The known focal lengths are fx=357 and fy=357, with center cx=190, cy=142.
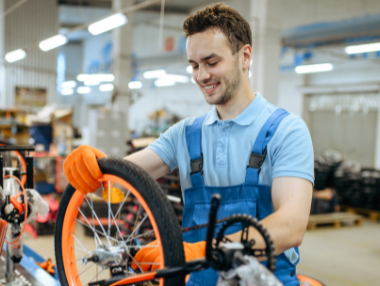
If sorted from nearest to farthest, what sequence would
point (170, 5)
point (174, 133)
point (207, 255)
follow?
point (207, 255), point (174, 133), point (170, 5)

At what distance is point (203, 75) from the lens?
1309 mm

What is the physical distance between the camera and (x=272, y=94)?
6.47 meters

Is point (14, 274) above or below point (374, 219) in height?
above

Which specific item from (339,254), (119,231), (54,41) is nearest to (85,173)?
(119,231)

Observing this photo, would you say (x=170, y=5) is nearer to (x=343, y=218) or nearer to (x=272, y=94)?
(x=272, y=94)

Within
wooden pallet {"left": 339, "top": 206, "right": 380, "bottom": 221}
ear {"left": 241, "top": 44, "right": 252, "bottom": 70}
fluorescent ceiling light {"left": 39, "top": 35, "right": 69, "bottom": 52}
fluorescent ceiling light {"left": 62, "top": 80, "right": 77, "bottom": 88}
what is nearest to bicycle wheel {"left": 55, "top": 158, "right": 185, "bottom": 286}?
ear {"left": 241, "top": 44, "right": 252, "bottom": 70}

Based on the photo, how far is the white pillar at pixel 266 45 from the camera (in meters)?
6.30

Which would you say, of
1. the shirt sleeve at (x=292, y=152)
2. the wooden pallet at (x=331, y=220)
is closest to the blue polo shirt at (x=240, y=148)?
the shirt sleeve at (x=292, y=152)

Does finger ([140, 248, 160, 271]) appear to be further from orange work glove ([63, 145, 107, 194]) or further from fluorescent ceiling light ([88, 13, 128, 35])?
fluorescent ceiling light ([88, 13, 128, 35])

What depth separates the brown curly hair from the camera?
128cm

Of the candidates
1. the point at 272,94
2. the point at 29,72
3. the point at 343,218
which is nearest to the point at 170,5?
the point at 29,72

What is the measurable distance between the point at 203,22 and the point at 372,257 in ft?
17.3

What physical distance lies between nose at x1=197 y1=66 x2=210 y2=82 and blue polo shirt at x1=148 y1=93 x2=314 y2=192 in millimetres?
201

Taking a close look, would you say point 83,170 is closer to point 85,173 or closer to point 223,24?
point 85,173
